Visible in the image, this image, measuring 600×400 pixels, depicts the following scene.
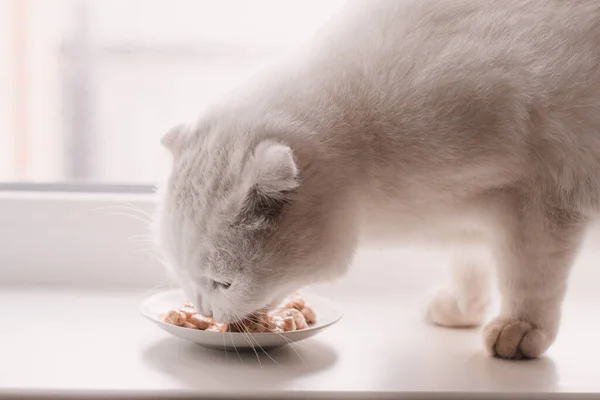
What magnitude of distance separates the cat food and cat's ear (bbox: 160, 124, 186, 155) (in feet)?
0.75

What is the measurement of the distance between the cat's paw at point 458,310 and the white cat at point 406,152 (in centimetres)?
16

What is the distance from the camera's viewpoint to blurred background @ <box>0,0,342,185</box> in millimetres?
1486

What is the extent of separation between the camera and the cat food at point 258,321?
1.05 meters

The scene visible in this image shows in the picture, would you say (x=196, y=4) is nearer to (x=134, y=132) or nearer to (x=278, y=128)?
(x=134, y=132)

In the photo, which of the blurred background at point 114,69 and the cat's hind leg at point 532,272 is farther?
the blurred background at point 114,69

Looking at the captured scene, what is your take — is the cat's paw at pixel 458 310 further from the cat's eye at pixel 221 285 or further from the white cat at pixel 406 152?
the cat's eye at pixel 221 285

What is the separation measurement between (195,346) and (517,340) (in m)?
0.45

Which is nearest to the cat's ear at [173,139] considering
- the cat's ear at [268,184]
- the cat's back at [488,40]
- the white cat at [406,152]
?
the white cat at [406,152]

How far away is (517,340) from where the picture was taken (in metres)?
1.08

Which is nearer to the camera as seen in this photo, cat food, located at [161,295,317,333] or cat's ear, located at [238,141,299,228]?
cat's ear, located at [238,141,299,228]

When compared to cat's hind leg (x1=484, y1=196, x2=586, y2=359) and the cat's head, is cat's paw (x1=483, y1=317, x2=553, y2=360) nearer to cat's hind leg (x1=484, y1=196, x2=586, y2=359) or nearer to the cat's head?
cat's hind leg (x1=484, y1=196, x2=586, y2=359)

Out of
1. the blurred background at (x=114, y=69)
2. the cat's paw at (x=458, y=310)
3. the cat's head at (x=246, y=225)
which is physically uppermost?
the blurred background at (x=114, y=69)

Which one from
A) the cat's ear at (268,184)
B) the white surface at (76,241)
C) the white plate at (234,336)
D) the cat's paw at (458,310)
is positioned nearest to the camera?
the cat's ear at (268,184)

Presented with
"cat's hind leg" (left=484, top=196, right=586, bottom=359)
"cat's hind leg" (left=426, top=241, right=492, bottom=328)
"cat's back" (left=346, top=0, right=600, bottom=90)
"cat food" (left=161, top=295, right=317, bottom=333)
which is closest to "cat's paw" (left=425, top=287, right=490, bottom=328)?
"cat's hind leg" (left=426, top=241, right=492, bottom=328)
